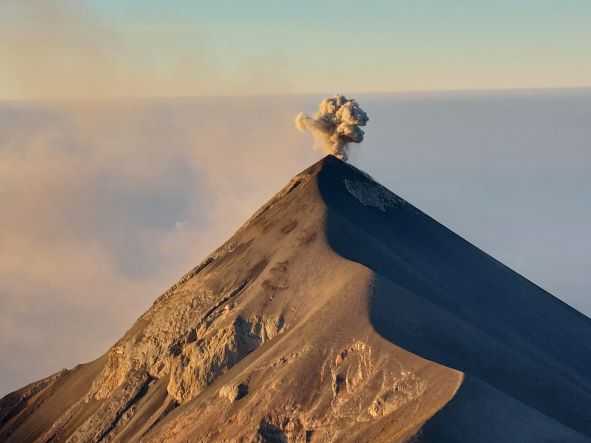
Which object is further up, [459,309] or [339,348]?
[459,309]

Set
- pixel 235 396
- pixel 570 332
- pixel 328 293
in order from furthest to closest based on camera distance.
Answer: pixel 570 332 < pixel 328 293 < pixel 235 396

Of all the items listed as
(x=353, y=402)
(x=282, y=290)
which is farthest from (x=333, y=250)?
(x=353, y=402)

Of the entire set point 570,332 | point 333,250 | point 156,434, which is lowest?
point 156,434

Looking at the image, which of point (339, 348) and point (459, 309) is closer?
point (339, 348)

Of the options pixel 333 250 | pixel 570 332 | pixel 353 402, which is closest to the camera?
pixel 353 402

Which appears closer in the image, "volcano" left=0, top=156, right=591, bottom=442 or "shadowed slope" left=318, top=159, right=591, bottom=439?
"volcano" left=0, top=156, right=591, bottom=442

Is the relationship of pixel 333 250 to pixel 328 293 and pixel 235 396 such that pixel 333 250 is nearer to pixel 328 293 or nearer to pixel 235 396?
pixel 328 293

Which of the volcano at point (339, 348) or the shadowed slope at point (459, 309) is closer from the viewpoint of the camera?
the volcano at point (339, 348)

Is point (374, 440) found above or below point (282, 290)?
below
